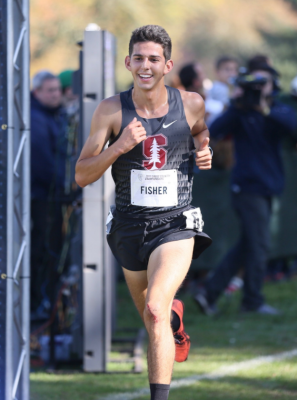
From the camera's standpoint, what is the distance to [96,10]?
33.2 m

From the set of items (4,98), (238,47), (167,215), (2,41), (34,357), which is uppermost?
(238,47)

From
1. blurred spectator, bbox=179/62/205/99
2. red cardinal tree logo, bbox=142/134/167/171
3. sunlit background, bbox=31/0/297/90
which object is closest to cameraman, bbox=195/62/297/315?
blurred spectator, bbox=179/62/205/99

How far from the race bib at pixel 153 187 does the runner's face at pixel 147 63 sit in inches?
19.8

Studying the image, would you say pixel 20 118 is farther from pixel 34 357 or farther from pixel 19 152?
pixel 34 357

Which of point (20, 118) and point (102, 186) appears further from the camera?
point (102, 186)

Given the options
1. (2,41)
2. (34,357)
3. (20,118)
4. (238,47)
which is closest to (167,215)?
(20,118)

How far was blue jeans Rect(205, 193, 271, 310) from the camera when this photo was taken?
24.2ft

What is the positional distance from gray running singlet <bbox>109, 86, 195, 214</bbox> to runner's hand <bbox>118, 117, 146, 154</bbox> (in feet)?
0.60

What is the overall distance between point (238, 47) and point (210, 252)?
3355 centimetres

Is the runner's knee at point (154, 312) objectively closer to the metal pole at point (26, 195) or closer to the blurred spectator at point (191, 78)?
the metal pole at point (26, 195)

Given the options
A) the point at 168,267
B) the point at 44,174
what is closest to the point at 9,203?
the point at 168,267

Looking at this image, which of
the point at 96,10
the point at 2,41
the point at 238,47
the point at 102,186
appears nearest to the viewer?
the point at 2,41

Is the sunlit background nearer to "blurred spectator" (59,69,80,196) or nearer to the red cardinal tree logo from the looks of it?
"blurred spectator" (59,69,80,196)

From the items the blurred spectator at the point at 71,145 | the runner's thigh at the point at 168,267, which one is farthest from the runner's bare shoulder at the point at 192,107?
the blurred spectator at the point at 71,145
